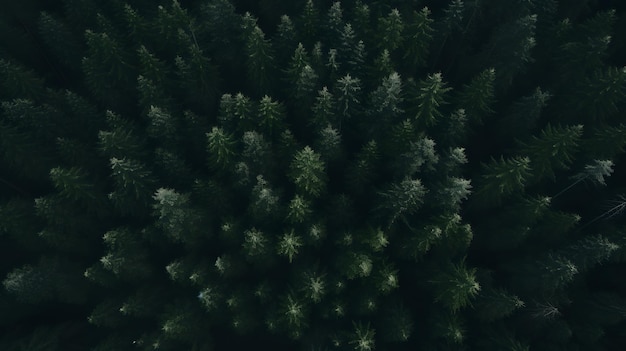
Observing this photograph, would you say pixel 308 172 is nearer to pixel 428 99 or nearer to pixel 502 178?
pixel 428 99

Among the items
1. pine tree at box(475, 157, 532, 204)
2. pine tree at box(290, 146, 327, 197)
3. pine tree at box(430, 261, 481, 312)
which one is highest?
pine tree at box(475, 157, 532, 204)

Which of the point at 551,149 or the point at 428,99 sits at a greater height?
the point at 428,99

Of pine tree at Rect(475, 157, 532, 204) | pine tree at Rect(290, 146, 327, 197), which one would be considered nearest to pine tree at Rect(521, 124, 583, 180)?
pine tree at Rect(475, 157, 532, 204)

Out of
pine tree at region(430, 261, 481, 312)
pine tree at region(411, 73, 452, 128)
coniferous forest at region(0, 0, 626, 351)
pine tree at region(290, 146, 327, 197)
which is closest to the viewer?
pine tree at region(430, 261, 481, 312)

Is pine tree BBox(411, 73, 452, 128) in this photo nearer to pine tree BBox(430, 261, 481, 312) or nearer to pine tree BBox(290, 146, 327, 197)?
pine tree BBox(290, 146, 327, 197)

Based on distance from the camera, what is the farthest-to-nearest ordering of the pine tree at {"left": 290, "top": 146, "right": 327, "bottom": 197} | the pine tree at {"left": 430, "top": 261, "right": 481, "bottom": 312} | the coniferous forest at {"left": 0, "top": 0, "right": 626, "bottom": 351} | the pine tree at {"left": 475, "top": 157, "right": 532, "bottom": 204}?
the coniferous forest at {"left": 0, "top": 0, "right": 626, "bottom": 351}
the pine tree at {"left": 475, "top": 157, "right": 532, "bottom": 204}
the pine tree at {"left": 290, "top": 146, "right": 327, "bottom": 197}
the pine tree at {"left": 430, "top": 261, "right": 481, "bottom": 312}

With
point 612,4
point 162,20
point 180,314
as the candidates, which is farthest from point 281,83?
point 612,4

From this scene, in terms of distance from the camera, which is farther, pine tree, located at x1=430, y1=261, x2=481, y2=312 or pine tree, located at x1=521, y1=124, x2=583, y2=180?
pine tree, located at x1=521, y1=124, x2=583, y2=180

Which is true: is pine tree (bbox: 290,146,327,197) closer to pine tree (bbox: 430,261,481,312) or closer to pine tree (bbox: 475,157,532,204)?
pine tree (bbox: 430,261,481,312)

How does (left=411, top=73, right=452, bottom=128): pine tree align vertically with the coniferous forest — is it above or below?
above

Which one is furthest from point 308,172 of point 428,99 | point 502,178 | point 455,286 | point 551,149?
point 551,149
